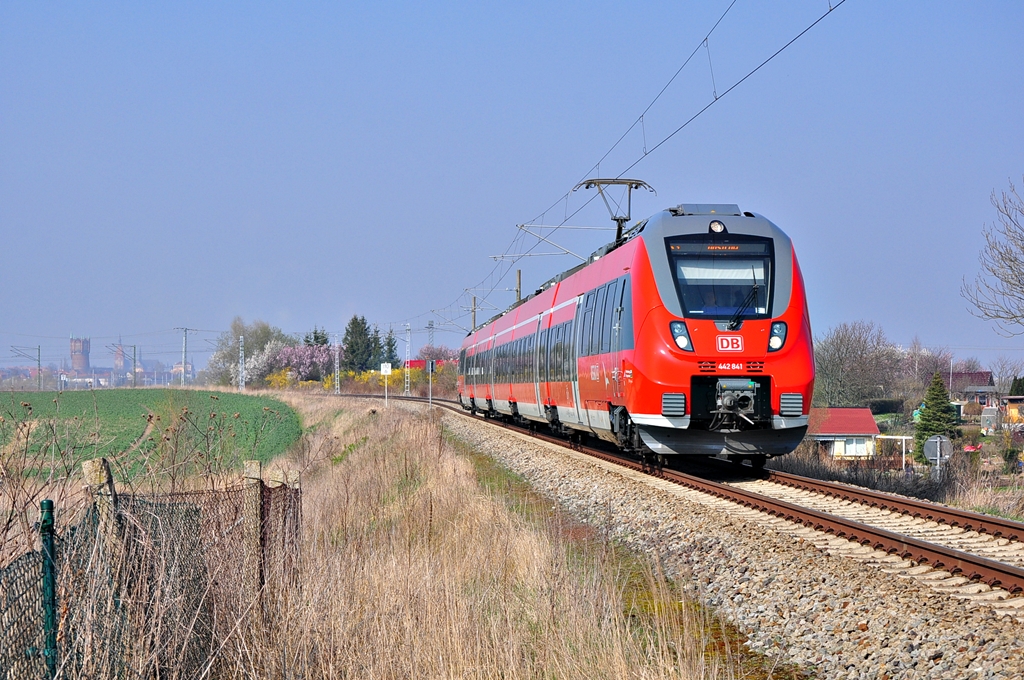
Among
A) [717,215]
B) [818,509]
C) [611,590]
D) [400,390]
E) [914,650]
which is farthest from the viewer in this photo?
[400,390]

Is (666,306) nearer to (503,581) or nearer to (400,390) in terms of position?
(503,581)

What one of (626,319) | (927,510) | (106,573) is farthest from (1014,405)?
(106,573)

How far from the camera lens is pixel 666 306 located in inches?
544

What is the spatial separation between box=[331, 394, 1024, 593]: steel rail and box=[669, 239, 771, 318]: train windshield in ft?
→ 7.71

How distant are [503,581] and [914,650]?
10.3 ft

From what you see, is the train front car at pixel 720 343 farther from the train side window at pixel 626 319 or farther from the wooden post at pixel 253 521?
the wooden post at pixel 253 521

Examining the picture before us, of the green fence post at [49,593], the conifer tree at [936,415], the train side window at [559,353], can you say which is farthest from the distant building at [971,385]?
the green fence post at [49,593]

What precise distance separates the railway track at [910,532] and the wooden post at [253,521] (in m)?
4.66

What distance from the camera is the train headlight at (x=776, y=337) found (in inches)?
539

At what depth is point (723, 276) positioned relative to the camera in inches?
554

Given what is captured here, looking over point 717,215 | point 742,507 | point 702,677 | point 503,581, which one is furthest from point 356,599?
point 717,215

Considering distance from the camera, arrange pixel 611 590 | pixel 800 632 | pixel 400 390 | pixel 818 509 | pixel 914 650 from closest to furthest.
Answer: pixel 914 650 → pixel 800 632 → pixel 611 590 → pixel 818 509 → pixel 400 390

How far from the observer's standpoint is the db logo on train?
13617 millimetres

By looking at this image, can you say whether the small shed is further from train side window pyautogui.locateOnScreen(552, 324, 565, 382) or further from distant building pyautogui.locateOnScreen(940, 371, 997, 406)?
train side window pyautogui.locateOnScreen(552, 324, 565, 382)
